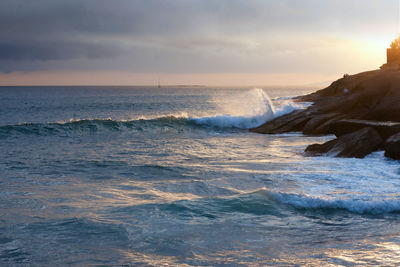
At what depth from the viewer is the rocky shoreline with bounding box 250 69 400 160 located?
1188cm

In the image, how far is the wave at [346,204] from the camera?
6.67m

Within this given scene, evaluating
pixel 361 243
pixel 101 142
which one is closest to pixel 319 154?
pixel 361 243

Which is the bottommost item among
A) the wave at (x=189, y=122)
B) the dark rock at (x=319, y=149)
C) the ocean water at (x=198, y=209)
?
the ocean water at (x=198, y=209)

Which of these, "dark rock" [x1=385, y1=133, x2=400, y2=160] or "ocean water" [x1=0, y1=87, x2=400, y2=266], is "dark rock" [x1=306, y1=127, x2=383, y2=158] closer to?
"ocean water" [x1=0, y1=87, x2=400, y2=266]

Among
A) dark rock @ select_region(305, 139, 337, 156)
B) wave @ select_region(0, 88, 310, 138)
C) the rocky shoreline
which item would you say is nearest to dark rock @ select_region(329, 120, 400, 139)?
the rocky shoreline

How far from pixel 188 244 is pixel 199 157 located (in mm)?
7745

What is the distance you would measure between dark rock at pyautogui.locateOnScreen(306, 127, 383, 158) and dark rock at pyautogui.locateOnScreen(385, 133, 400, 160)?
0.69 m

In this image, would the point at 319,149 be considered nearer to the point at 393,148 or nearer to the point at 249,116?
the point at 393,148

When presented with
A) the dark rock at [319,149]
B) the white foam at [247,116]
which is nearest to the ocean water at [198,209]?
the dark rock at [319,149]

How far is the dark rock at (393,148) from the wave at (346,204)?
4655 mm

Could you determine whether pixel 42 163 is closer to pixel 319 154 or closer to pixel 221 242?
pixel 221 242

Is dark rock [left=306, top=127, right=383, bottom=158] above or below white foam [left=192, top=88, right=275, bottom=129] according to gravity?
below

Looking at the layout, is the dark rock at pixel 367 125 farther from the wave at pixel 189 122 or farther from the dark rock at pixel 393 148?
the wave at pixel 189 122

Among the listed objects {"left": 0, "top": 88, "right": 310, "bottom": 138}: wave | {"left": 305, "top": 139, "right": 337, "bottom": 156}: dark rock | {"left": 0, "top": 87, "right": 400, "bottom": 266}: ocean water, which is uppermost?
{"left": 0, "top": 88, "right": 310, "bottom": 138}: wave
